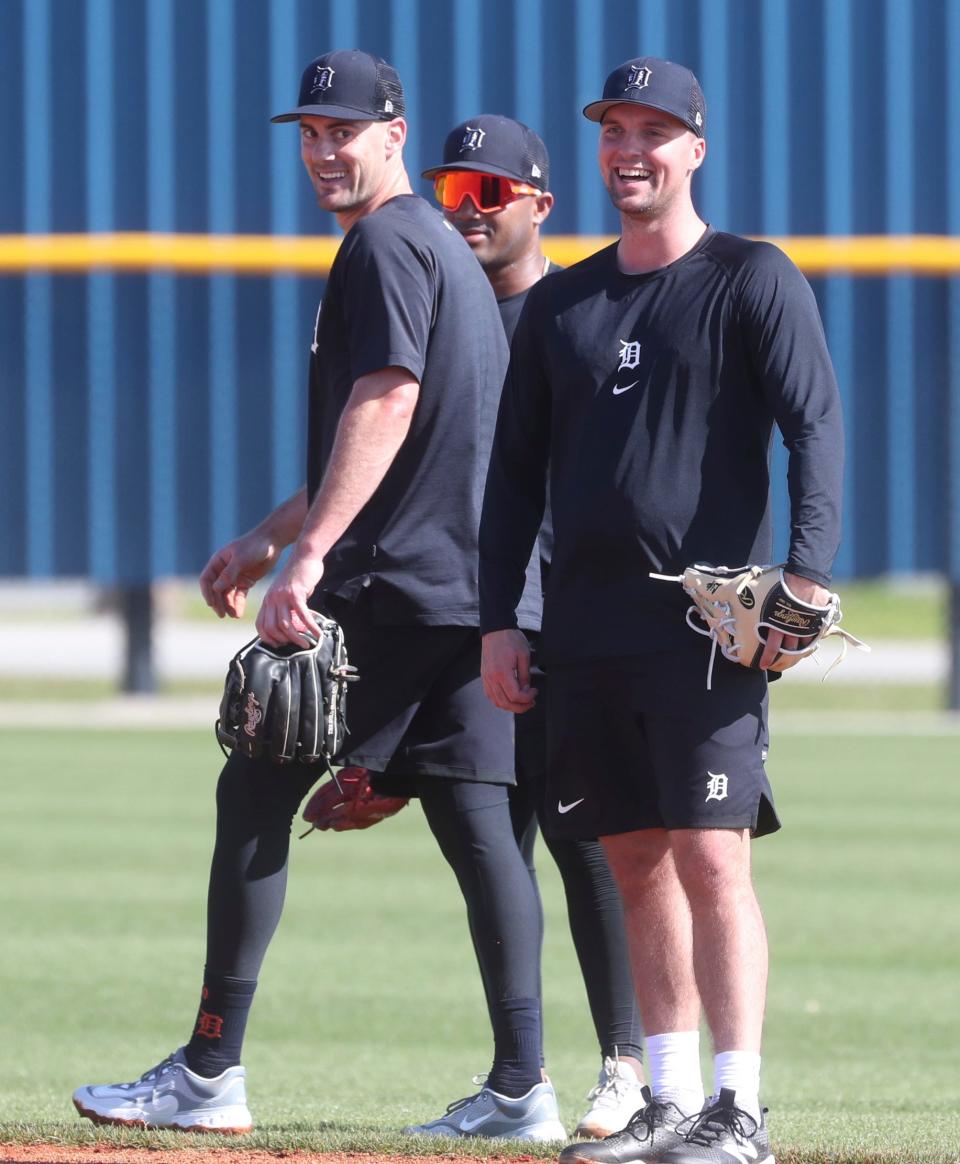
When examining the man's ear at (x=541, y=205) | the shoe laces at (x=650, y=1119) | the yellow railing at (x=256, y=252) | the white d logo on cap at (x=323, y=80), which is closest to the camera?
the shoe laces at (x=650, y=1119)

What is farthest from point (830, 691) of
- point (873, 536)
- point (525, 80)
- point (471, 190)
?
point (471, 190)

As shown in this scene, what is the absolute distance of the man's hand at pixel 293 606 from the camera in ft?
12.8

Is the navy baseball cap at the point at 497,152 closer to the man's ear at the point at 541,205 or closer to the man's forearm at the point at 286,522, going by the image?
the man's ear at the point at 541,205

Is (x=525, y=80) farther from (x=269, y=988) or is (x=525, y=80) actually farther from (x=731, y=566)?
(x=731, y=566)

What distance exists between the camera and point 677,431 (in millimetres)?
3529

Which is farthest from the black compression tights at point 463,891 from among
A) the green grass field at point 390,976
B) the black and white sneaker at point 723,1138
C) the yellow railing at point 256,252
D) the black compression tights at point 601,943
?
the yellow railing at point 256,252

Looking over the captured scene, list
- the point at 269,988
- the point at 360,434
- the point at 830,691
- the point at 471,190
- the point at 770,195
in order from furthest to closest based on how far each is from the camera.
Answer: the point at 830,691
the point at 770,195
the point at 269,988
the point at 471,190
the point at 360,434

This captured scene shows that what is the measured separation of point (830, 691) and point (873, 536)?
12.5 ft

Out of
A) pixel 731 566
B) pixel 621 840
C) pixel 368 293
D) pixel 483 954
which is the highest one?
pixel 368 293

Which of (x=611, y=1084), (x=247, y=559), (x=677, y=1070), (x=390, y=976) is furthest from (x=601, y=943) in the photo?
(x=390, y=976)

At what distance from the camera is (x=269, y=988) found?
6.32m

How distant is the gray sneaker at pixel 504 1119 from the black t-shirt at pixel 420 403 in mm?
960

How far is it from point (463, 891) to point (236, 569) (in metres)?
0.86

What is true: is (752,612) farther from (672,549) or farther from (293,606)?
(293,606)
